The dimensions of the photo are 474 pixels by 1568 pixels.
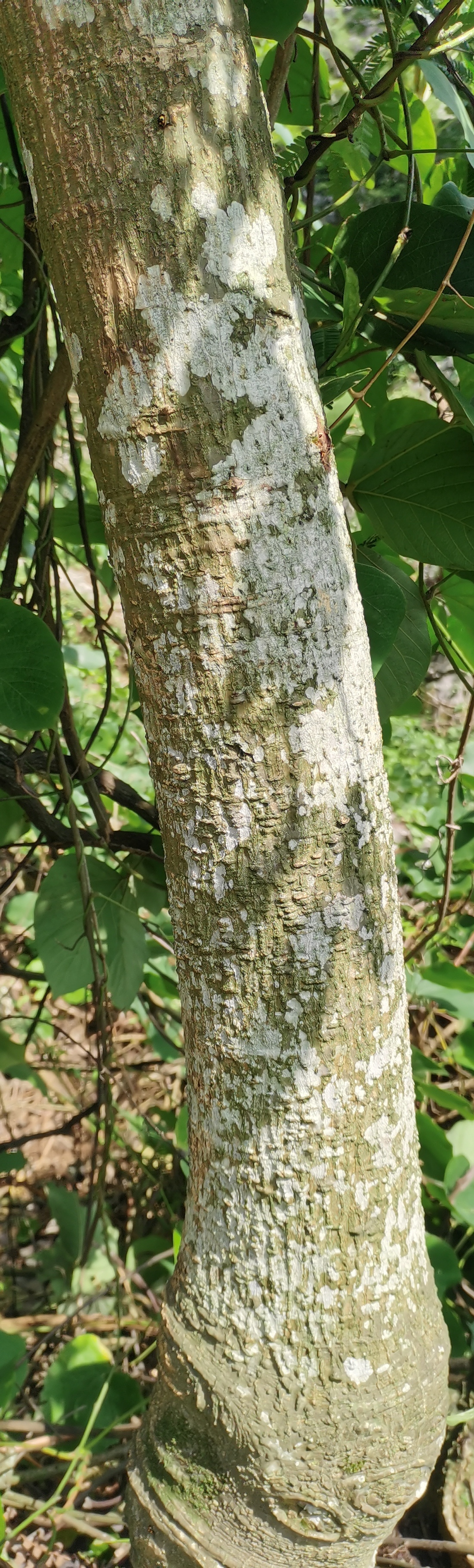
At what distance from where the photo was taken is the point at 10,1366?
1047 mm

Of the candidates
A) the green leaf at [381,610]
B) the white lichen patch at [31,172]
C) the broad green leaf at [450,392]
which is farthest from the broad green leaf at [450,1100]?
the white lichen patch at [31,172]

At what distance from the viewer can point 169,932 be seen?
1.29 m

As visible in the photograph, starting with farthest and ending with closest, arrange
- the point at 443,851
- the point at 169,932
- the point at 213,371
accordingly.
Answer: the point at 443,851 < the point at 169,932 < the point at 213,371

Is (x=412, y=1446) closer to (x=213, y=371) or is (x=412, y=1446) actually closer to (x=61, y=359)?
(x=213, y=371)

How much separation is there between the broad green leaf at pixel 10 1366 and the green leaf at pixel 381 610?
827 mm

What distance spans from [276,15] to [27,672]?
0.51 metres

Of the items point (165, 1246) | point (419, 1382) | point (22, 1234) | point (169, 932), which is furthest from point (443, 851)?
point (22, 1234)

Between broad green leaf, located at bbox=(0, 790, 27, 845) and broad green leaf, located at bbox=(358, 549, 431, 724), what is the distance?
457mm

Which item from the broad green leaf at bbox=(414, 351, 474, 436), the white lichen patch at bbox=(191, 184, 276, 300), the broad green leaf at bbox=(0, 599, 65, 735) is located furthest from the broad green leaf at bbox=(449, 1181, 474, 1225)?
the white lichen patch at bbox=(191, 184, 276, 300)

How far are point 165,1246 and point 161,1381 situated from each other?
0.74 meters

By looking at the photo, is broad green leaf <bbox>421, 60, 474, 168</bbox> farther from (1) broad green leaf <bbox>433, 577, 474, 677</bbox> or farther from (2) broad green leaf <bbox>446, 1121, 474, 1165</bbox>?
(2) broad green leaf <bbox>446, 1121, 474, 1165</bbox>

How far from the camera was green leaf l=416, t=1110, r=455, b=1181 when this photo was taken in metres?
1.18

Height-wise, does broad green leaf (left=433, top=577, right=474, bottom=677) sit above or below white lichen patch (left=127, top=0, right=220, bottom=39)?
below

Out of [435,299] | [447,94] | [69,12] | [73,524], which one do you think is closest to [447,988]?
[73,524]
